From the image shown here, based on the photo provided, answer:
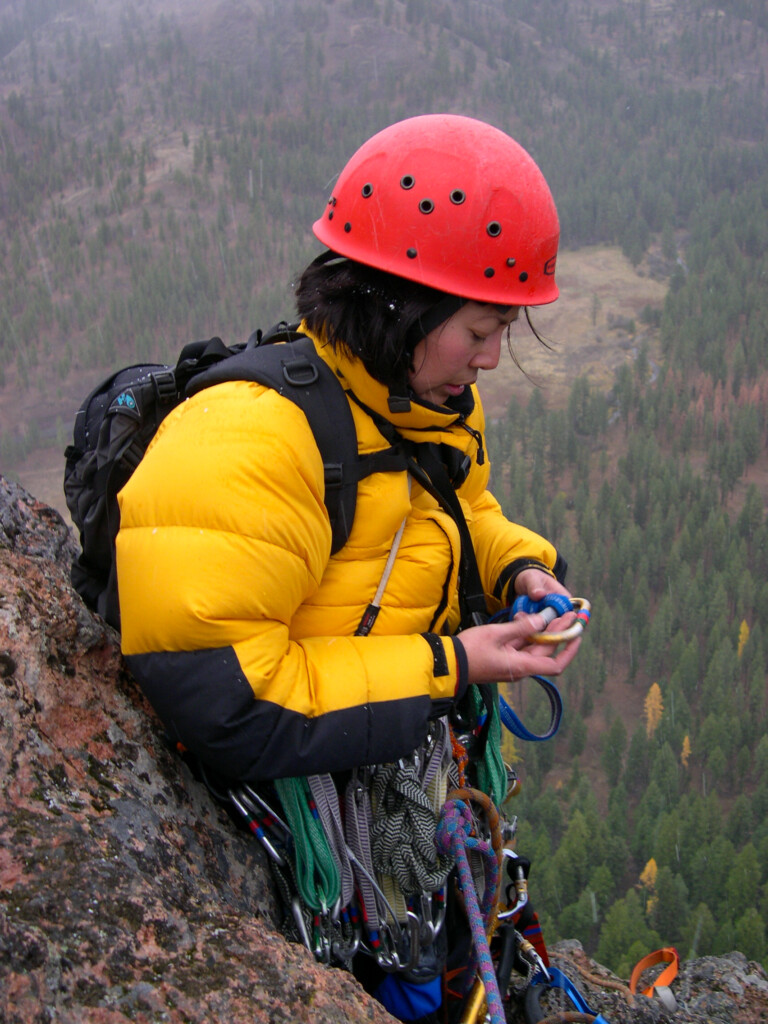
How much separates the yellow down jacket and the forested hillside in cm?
2689

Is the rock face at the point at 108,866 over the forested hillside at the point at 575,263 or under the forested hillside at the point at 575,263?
over

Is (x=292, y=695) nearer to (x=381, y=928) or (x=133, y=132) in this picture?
(x=381, y=928)

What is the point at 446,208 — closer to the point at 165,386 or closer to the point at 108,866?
the point at 165,386

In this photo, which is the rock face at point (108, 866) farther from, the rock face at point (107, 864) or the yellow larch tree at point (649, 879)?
the yellow larch tree at point (649, 879)

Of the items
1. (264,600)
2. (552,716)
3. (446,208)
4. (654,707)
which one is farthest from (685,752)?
(264,600)

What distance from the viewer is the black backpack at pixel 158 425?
188cm

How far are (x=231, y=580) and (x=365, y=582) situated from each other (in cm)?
46

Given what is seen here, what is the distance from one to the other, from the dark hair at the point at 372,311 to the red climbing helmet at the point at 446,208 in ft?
0.13

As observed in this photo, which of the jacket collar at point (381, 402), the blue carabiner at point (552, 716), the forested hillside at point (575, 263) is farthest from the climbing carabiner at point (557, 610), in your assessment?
the forested hillside at point (575, 263)

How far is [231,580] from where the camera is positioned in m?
1.65

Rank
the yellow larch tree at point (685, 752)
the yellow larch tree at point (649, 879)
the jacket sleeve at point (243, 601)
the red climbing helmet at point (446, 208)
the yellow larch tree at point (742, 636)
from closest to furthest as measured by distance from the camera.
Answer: the jacket sleeve at point (243, 601) < the red climbing helmet at point (446, 208) < the yellow larch tree at point (649, 879) < the yellow larch tree at point (685, 752) < the yellow larch tree at point (742, 636)

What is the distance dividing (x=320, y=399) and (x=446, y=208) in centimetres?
66

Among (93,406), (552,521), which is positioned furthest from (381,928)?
(552,521)

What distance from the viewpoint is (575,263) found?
237 ft
